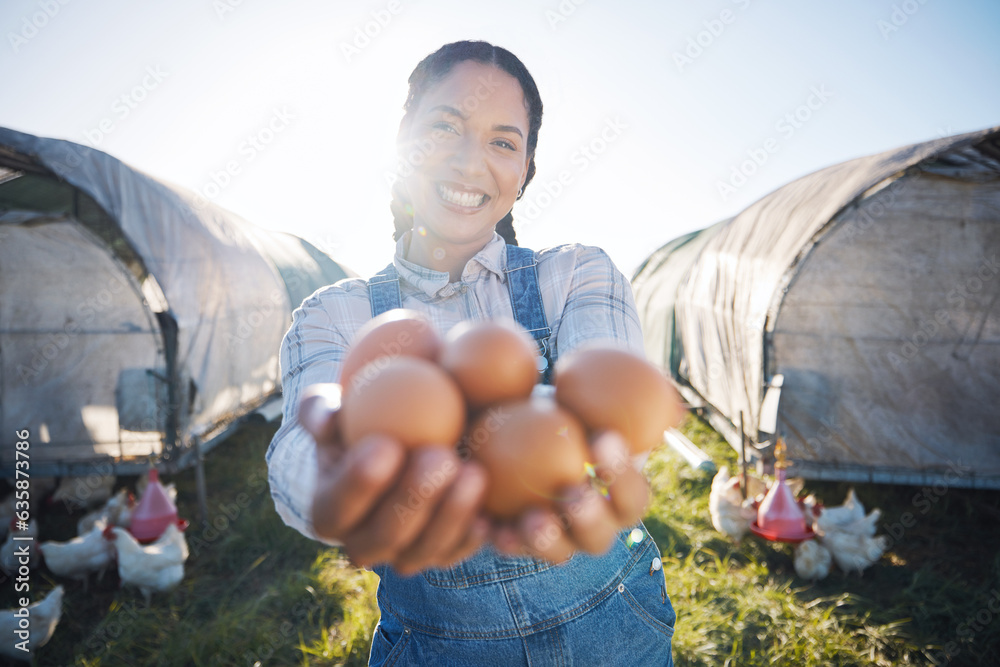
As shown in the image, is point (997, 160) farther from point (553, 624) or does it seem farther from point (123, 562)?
point (123, 562)

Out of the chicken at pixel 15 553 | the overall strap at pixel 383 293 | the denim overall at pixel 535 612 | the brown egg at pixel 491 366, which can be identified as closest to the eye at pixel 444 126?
the overall strap at pixel 383 293

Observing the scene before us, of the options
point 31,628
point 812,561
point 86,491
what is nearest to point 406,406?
point 31,628

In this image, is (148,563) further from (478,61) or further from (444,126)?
(478,61)

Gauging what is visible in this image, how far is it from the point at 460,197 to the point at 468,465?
3.71 feet

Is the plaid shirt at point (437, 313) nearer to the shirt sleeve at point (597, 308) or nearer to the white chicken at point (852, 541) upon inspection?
the shirt sleeve at point (597, 308)

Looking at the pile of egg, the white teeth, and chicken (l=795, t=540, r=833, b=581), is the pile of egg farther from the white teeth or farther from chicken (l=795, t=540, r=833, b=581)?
chicken (l=795, t=540, r=833, b=581)

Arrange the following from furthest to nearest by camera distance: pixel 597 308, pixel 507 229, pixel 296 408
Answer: pixel 507 229 → pixel 597 308 → pixel 296 408

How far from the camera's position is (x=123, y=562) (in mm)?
3564

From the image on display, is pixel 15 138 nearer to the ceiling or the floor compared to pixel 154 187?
nearer to the ceiling

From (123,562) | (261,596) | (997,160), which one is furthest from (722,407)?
(123,562)

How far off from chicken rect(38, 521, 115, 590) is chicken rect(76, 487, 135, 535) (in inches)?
10.3

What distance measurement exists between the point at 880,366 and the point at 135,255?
6476 millimetres

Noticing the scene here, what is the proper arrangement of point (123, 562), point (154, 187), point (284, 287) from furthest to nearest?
point (284, 287) → point (154, 187) → point (123, 562)

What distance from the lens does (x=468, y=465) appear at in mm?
748
